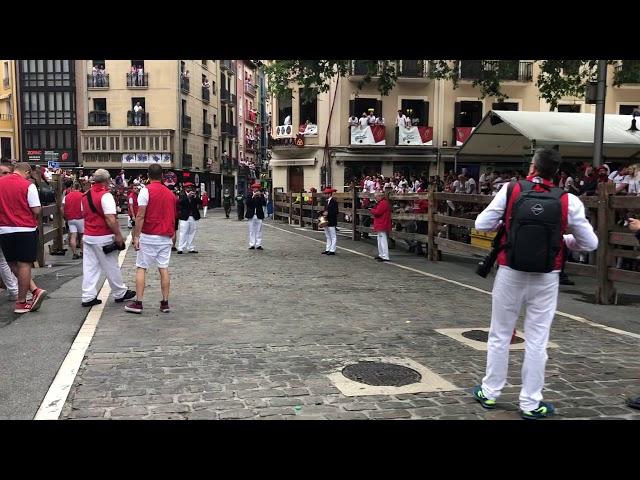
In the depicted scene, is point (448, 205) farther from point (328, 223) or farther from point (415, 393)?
point (415, 393)

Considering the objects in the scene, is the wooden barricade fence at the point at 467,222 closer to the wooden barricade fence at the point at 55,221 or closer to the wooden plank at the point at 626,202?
the wooden plank at the point at 626,202

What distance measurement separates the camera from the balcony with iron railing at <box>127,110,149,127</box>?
153ft

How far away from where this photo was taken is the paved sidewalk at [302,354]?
4395 millimetres

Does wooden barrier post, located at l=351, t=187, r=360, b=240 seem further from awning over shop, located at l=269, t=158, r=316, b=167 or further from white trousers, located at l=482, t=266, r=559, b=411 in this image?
awning over shop, located at l=269, t=158, r=316, b=167

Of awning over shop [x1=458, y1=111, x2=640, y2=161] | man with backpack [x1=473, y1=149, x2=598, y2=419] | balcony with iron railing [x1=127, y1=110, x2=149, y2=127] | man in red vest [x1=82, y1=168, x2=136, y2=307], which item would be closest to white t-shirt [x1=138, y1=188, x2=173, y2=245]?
man in red vest [x1=82, y1=168, x2=136, y2=307]

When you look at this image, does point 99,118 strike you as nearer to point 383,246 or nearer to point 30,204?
point 383,246

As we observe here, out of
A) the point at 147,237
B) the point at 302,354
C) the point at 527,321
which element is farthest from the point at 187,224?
the point at 527,321

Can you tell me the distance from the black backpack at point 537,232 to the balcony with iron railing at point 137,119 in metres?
46.0

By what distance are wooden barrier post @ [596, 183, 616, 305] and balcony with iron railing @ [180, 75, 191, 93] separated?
4286cm

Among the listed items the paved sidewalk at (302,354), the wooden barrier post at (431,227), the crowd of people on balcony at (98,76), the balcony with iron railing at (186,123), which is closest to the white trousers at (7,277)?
the paved sidewalk at (302,354)
